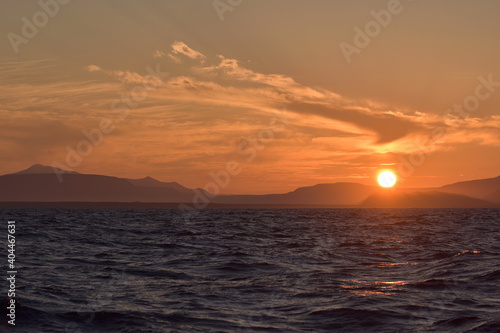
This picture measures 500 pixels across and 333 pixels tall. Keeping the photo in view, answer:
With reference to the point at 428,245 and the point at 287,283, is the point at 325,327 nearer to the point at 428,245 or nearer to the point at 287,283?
the point at 287,283

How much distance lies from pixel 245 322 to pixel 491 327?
6.73 m

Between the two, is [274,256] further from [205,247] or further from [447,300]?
[447,300]

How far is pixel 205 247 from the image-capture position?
37750mm

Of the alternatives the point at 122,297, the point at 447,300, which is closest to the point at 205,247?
the point at 122,297

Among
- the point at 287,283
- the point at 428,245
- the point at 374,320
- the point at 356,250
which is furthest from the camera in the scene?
the point at 428,245

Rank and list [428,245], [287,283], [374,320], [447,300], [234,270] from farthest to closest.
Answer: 1. [428,245]
2. [234,270]
3. [287,283]
4. [447,300]
5. [374,320]

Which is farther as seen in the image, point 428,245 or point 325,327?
point 428,245

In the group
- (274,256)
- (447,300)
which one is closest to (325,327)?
(447,300)

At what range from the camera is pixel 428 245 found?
3984 cm

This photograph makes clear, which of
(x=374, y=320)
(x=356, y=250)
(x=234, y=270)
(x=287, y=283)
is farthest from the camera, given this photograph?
(x=356, y=250)

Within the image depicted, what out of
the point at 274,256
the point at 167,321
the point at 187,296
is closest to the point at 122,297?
the point at 187,296

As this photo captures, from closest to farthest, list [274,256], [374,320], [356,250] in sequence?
[374,320] < [274,256] < [356,250]

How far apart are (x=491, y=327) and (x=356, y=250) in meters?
21.2

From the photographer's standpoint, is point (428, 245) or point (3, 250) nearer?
point (3, 250)
